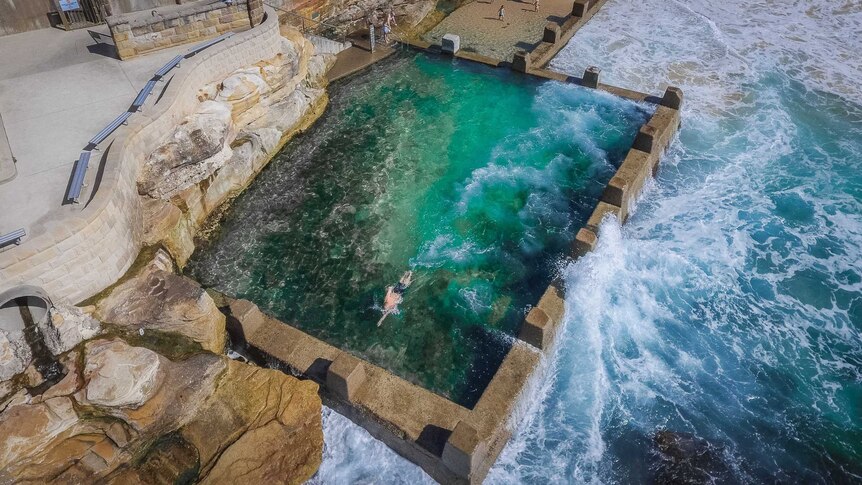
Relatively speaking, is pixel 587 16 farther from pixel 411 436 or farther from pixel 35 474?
pixel 35 474

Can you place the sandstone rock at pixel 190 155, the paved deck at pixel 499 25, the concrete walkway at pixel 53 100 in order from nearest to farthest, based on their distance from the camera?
1. the concrete walkway at pixel 53 100
2. the sandstone rock at pixel 190 155
3. the paved deck at pixel 499 25

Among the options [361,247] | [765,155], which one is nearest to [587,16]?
[765,155]

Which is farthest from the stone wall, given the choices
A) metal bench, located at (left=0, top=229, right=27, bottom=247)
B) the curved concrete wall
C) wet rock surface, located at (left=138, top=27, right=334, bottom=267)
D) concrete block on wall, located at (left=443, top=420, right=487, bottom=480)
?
concrete block on wall, located at (left=443, top=420, right=487, bottom=480)

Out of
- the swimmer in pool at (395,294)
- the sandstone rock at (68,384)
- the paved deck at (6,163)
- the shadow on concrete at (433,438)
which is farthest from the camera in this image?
the swimmer in pool at (395,294)

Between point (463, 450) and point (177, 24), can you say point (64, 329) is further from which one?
point (177, 24)

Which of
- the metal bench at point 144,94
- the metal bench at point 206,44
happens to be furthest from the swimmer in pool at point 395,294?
the metal bench at point 206,44

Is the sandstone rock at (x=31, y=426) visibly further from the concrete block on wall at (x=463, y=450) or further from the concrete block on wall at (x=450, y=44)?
the concrete block on wall at (x=450, y=44)
